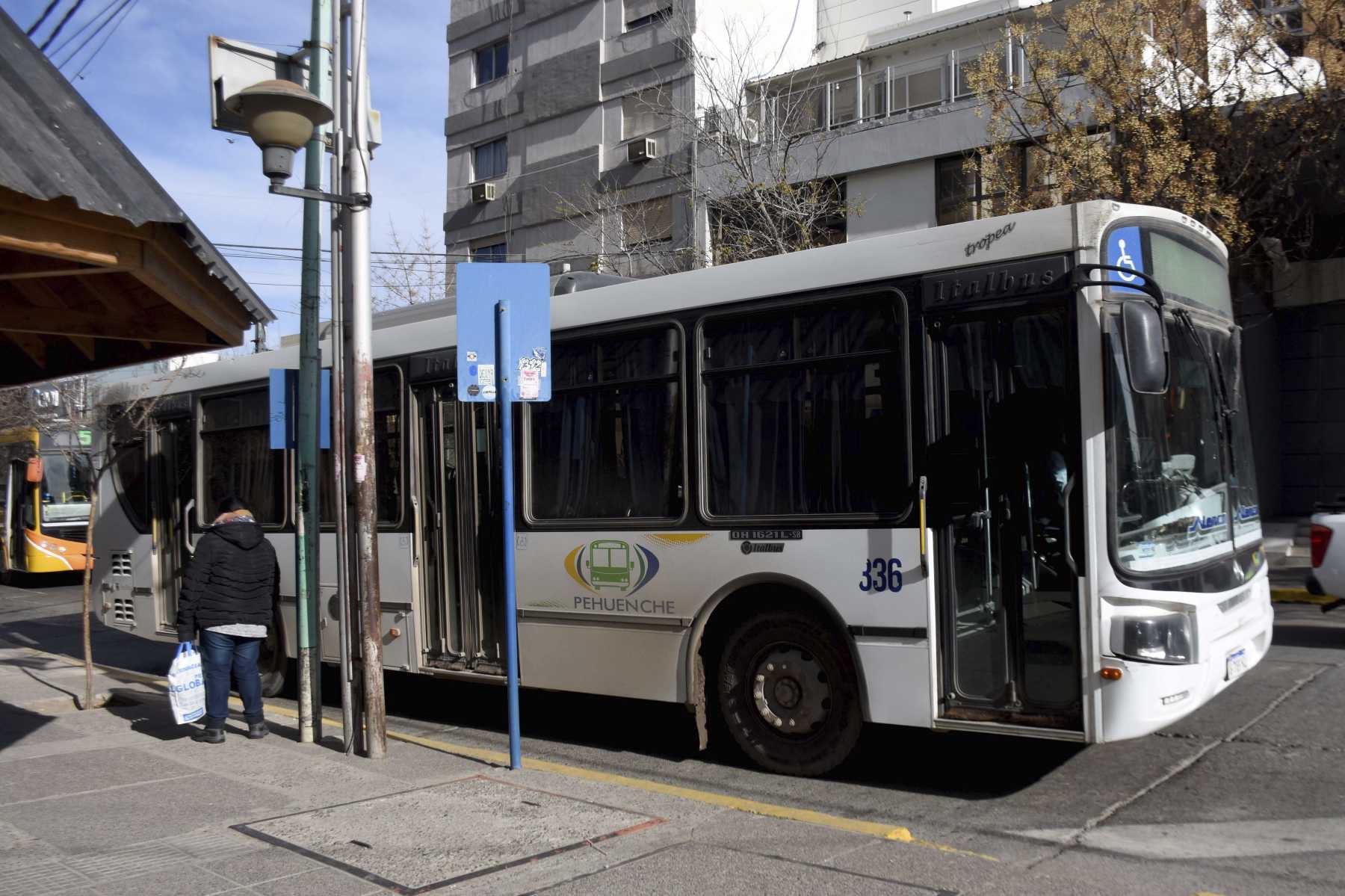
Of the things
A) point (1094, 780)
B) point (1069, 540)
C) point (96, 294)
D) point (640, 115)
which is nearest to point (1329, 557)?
point (1094, 780)

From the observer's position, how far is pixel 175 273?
5.65m

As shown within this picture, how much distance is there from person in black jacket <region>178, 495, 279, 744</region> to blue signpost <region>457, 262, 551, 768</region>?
2214 mm

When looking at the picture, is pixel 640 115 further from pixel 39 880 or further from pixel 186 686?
pixel 39 880

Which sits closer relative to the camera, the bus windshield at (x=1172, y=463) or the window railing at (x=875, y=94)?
the bus windshield at (x=1172, y=463)

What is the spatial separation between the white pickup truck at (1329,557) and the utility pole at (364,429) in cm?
837

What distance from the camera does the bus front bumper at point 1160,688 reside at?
5586 millimetres

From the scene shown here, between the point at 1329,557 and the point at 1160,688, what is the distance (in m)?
6.17

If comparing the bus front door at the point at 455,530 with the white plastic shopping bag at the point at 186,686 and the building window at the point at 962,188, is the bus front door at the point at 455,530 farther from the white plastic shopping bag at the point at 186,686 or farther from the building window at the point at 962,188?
the building window at the point at 962,188

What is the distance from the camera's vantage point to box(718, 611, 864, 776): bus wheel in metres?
6.62

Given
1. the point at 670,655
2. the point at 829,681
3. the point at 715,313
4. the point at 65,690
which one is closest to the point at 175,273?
the point at 715,313

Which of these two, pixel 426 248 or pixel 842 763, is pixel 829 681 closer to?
pixel 842 763

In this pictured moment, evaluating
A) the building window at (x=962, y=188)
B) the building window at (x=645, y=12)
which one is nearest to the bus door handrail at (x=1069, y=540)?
the building window at (x=962, y=188)

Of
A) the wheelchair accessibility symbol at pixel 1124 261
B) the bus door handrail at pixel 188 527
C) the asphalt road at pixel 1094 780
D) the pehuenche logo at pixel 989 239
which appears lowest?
the asphalt road at pixel 1094 780

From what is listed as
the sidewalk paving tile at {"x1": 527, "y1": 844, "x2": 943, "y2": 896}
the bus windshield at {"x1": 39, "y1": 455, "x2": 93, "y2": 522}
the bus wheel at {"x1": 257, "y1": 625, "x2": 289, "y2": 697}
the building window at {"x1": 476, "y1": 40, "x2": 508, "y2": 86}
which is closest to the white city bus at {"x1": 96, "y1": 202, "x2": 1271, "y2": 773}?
the sidewalk paving tile at {"x1": 527, "y1": 844, "x2": 943, "y2": 896}
